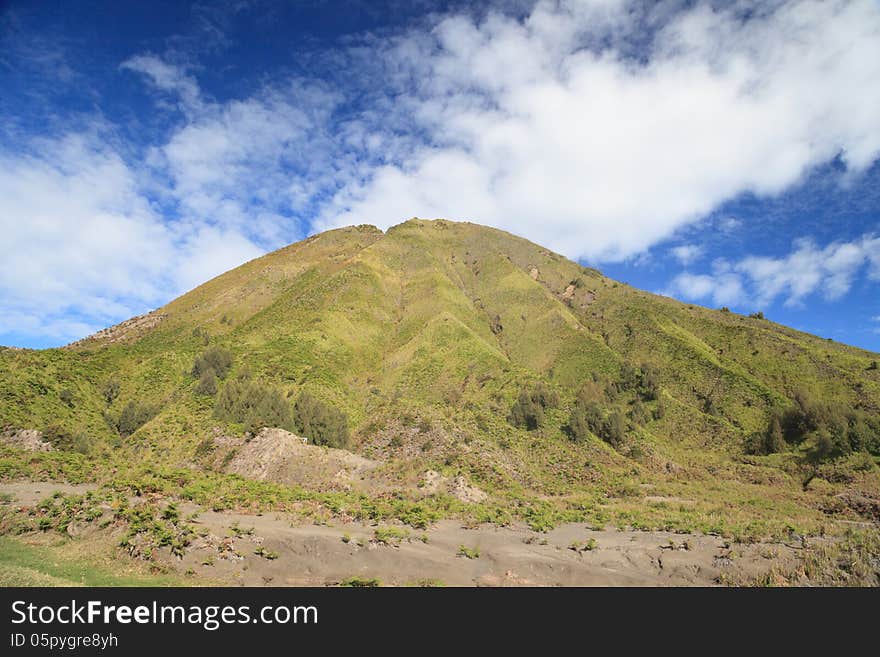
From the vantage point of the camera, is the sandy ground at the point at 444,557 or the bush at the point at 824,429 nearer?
the sandy ground at the point at 444,557

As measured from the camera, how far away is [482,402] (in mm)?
48938

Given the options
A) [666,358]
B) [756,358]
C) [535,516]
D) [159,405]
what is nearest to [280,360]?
[159,405]

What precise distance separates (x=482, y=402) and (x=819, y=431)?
3635 centimetres

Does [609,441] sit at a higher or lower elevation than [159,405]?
lower

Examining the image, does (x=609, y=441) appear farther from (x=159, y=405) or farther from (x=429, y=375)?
(x=159, y=405)

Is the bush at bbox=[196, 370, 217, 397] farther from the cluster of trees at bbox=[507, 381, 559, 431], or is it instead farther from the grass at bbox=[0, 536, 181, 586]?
the cluster of trees at bbox=[507, 381, 559, 431]

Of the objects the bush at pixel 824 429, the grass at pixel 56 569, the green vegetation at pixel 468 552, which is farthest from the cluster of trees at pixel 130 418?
the bush at pixel 824 429

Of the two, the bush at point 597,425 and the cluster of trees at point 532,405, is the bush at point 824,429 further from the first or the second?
the cluster of trees at point 532,405

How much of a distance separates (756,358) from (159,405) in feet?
280

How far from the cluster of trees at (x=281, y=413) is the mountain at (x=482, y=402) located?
222 mm

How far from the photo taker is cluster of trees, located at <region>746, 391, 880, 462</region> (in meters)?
40.8

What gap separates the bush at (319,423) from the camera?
4009 centimetres

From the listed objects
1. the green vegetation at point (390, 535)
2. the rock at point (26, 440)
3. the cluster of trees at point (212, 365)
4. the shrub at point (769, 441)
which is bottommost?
the green vegetation at point (390, 535)
